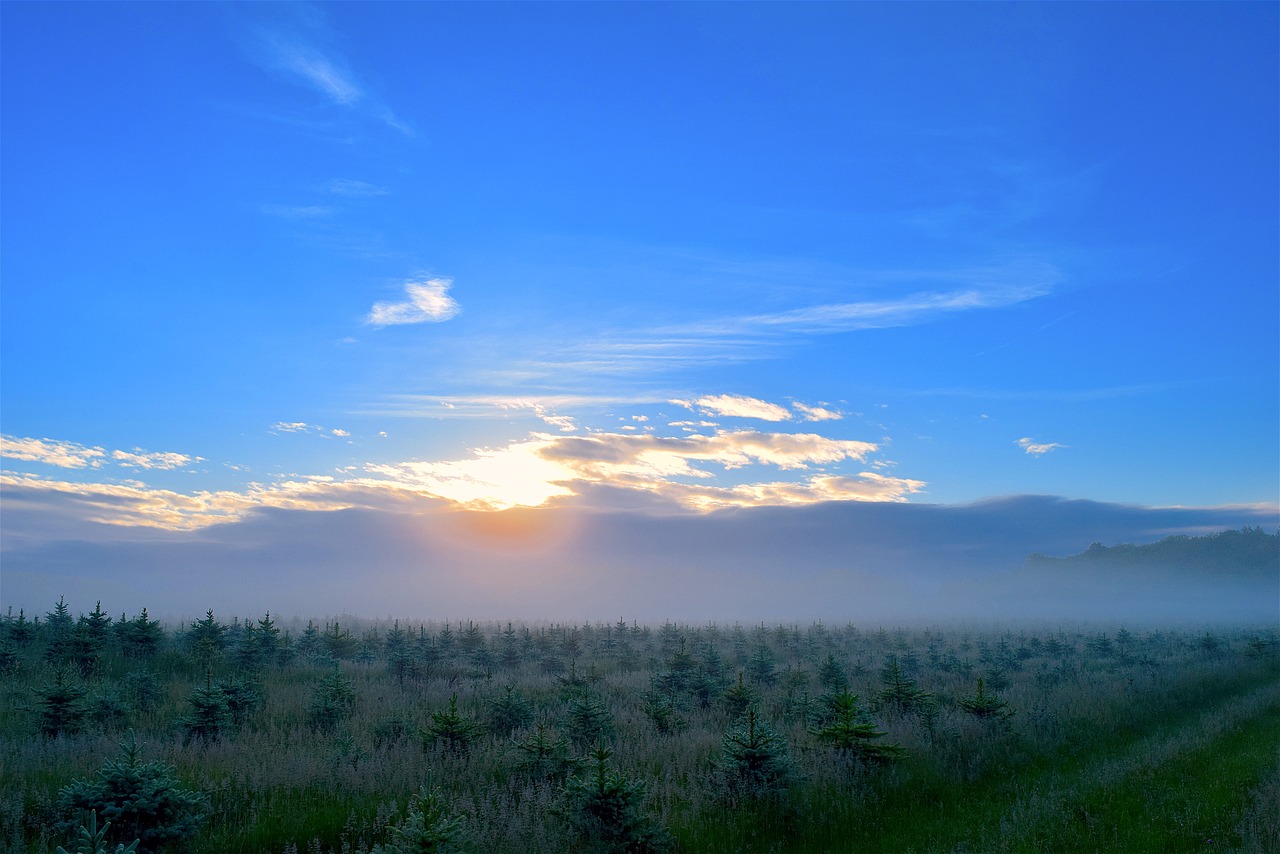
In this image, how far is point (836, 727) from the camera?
11.9 m

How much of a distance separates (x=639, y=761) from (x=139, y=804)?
754cm

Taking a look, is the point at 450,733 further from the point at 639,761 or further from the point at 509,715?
the point at 639,761

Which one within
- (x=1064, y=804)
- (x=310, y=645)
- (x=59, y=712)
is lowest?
(x=1064, y=804)

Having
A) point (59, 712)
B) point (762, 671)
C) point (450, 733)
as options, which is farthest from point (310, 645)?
point (450, 733)

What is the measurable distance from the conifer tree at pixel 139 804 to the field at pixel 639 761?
48mm

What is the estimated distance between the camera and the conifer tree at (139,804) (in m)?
7.64

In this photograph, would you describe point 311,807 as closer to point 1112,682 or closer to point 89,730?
point 89,730

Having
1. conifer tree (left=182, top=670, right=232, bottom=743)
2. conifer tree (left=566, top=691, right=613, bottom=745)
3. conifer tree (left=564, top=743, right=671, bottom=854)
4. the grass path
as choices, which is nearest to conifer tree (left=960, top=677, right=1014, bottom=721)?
the grass path

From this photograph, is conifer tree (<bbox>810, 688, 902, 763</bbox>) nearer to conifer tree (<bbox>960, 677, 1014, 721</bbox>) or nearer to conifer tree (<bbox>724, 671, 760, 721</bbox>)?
conifer tree (<bbox>960, 677, 1014, 721</bbox>)

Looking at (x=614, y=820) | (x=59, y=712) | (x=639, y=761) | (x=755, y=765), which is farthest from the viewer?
(x=59, y=712)

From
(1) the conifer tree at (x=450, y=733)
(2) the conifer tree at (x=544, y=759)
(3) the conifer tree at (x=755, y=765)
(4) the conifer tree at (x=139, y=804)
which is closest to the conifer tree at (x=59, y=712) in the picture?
(4) the conifer tree at (x=139, y=804)

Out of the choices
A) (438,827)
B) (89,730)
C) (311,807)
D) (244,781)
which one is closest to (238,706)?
(89,730)

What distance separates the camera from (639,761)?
482 inches

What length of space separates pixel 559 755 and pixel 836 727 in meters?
4.89
